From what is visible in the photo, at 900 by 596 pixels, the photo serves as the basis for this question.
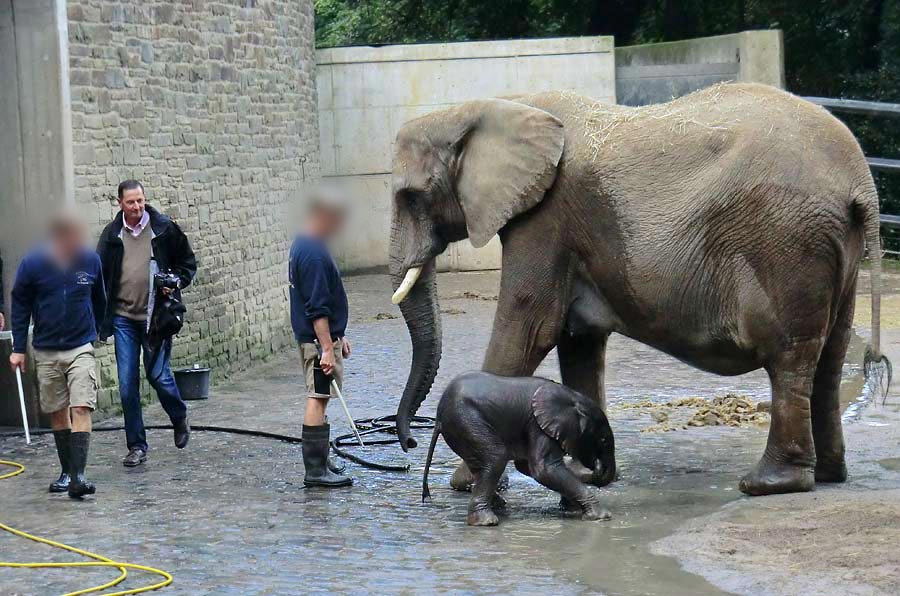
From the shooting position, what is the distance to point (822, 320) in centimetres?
852

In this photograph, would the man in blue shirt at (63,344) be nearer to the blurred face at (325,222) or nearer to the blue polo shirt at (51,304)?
the blue polo shirt at (51,304)

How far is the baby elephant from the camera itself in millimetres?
8312

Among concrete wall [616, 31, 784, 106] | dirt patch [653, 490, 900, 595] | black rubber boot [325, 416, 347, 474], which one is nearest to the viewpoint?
dirt patch [653, 490, 900, 595]

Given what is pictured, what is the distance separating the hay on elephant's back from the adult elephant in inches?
0.5

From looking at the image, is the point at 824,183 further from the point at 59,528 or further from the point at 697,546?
the point at 59,528

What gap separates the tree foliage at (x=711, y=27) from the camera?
79.7 ft

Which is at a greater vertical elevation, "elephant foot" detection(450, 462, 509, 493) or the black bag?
the black bag

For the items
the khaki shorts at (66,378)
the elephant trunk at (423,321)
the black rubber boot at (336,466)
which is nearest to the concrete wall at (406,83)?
the black rubber boot at (336,466)

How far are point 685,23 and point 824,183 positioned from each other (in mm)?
20764

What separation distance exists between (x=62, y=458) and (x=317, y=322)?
5.95 feet

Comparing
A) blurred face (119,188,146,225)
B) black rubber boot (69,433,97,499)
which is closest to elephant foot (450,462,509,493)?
black rubber boot (69,433,97,499)

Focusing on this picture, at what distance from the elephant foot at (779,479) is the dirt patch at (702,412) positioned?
228cm

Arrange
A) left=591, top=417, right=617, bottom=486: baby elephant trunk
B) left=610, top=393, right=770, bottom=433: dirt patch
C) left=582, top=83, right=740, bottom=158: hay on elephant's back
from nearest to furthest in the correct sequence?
left=591, top=417, right=617, bottom=486: baby elephant trunk → left=582, top=83, right=740, bottom=158: hay on elephant's back → left=610, top=393, right=770, bottom=433: dirt patch

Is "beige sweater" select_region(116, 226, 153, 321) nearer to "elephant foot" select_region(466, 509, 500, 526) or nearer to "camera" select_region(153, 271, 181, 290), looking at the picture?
"camera" select_region(153, 271, 181, 290)
